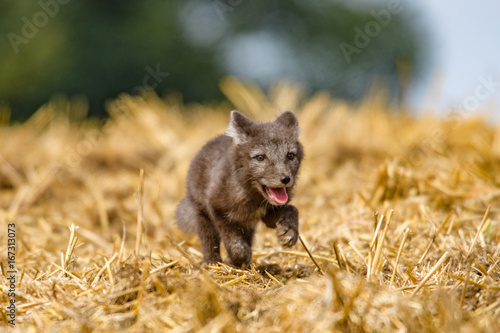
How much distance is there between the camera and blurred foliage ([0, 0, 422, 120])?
21953 mm

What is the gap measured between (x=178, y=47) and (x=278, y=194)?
2240 cm

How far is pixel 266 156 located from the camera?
3.51 meters

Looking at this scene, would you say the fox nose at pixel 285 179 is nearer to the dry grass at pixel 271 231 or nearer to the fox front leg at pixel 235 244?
the dry grass at pixel 271 231

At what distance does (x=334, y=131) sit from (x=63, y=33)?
58.7 feet

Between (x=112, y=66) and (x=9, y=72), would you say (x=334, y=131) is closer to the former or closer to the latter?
(x=112, y=66)

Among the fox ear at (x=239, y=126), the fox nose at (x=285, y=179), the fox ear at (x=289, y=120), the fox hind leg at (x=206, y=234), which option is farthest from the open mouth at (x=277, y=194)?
the fox hind leg at (x=206, y=234)

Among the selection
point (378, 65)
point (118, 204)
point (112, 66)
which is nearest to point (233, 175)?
point (118, 204)

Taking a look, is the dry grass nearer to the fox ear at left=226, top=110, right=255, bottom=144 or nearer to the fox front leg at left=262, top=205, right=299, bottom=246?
the fox front leg at left=262, top=205, right=299, bottom=246

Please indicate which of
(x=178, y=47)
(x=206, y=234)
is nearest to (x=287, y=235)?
(x=206, y=234)

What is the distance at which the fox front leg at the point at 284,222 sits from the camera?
3467 mm

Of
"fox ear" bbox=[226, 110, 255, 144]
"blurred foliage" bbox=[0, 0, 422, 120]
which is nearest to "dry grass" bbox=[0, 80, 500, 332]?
"fox ear" bbox=[226, 110, 255, 144]

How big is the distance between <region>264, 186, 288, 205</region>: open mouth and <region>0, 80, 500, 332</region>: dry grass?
0.42m

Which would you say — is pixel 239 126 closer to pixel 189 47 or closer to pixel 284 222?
pixel 284 222

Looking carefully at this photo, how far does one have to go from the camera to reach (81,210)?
20.2 ft
